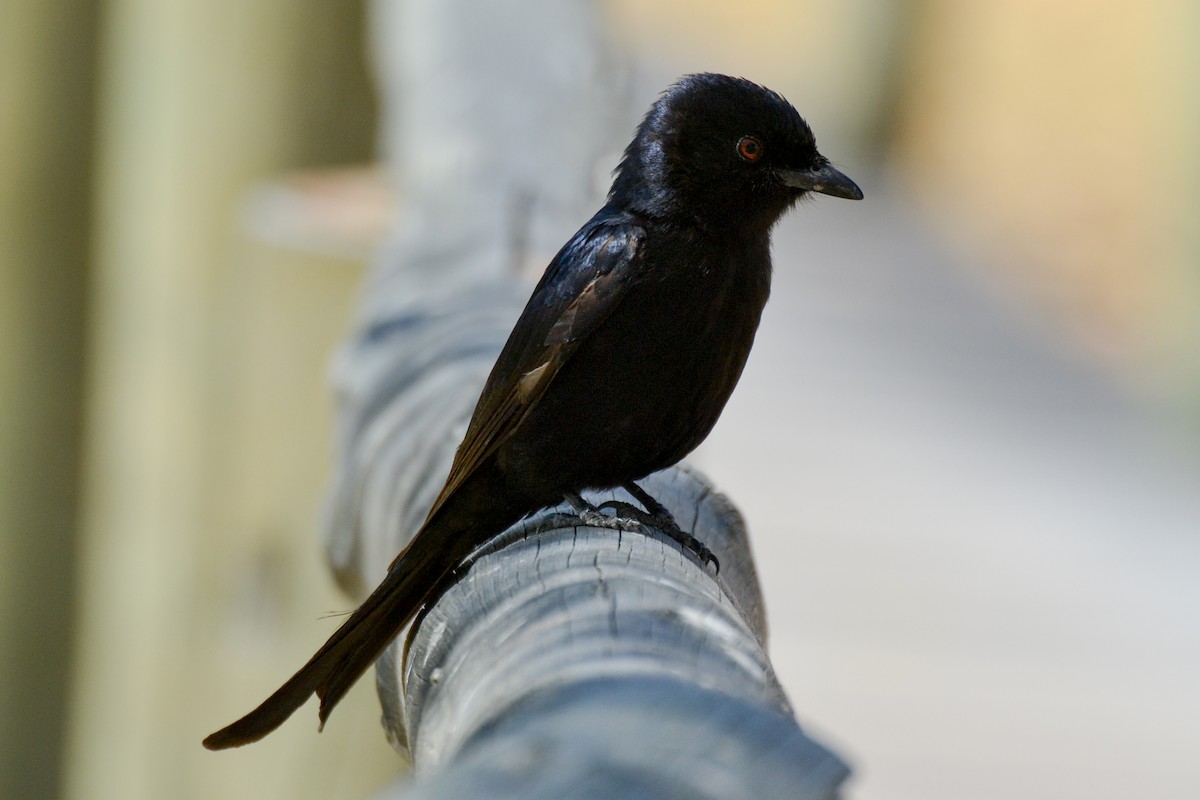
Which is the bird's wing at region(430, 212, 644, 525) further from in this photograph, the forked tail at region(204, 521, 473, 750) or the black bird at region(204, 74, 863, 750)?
the forked tail at region(204, 521, 473, 750)

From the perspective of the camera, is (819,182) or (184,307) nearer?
(819,182)

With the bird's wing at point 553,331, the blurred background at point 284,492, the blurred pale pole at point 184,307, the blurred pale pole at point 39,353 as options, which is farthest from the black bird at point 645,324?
the blurred pale pole at point 39,353

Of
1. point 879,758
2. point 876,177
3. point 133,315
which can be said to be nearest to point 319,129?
point 133,315

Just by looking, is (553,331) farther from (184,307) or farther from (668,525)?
(184,307)

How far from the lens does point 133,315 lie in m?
6.00

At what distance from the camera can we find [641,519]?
2.38 metres

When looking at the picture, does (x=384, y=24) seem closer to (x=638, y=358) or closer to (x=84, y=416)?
(x=84, y=416)

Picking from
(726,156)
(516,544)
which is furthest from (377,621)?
(726,156)

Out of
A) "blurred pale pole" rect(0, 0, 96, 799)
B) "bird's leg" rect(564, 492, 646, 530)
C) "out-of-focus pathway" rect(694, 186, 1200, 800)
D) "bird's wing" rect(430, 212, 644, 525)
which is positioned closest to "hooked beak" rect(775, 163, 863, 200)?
"bird's wing" rect(430, 212, 644, 525)

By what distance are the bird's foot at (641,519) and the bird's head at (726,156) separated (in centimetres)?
49

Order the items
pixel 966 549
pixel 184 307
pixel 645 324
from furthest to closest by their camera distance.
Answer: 1. pixel 966 549
2. pixel 184 307
3. pixel 645 324

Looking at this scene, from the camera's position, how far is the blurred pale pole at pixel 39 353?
5.61 meters

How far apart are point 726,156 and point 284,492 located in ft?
9.32

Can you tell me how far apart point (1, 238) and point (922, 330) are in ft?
22.2
